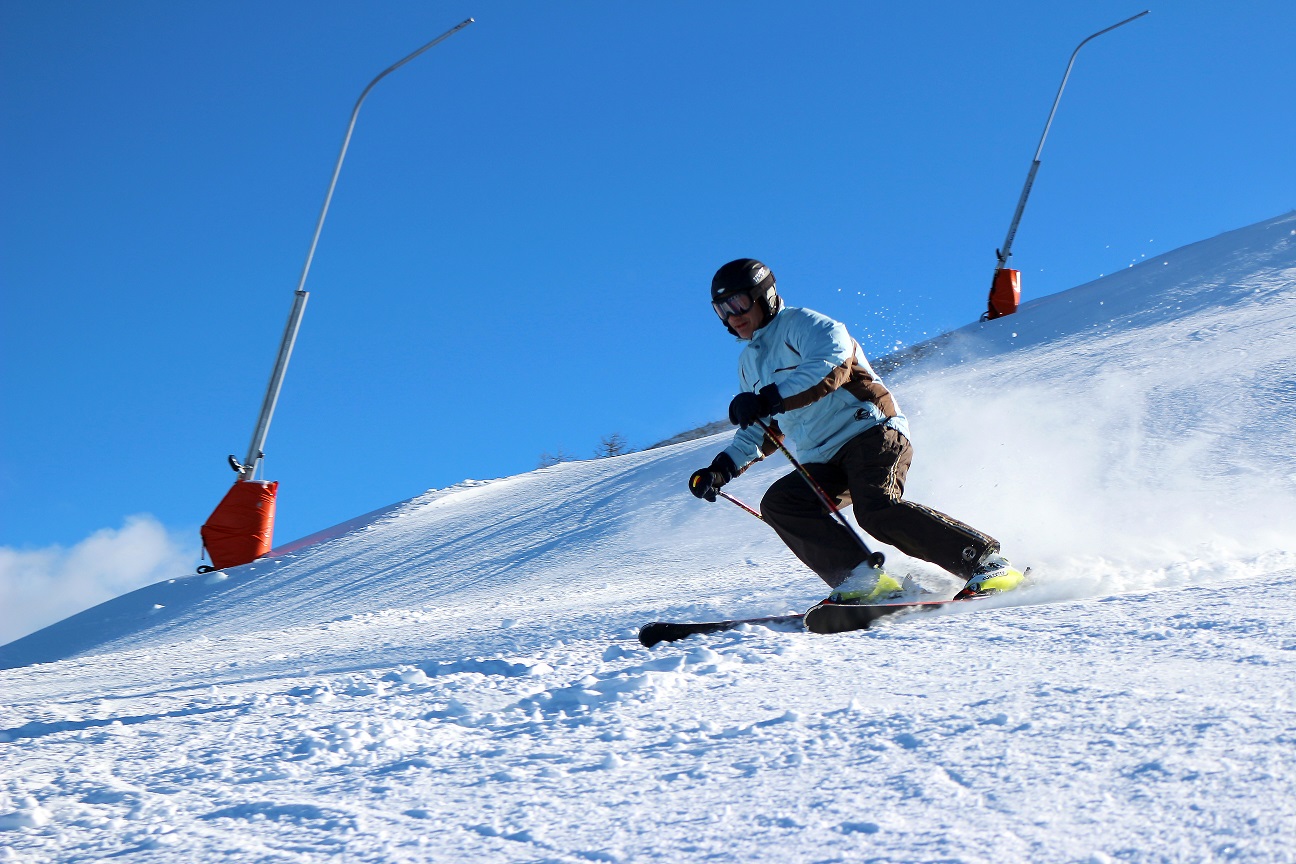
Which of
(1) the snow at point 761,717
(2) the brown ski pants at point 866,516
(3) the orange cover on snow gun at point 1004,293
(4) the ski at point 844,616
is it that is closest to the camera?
(1) the snow at point 761,717

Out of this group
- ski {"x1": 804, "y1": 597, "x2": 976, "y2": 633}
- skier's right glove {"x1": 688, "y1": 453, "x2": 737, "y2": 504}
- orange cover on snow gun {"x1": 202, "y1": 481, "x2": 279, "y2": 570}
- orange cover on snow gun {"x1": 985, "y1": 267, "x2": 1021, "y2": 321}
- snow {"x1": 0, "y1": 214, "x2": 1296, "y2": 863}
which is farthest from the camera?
orange cover on snow gun {"x1": 985, "y1": 267, "x2": 1021, "y2": 321}

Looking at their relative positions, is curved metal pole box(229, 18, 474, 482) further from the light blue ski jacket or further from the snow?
the light blue ski jacket

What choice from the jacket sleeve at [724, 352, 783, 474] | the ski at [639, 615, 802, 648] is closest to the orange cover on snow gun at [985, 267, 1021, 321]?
the jacket sleeve at [724, 352, 783, 474]

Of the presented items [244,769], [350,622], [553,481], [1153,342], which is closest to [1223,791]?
[244,769]

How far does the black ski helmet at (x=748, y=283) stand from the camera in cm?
368

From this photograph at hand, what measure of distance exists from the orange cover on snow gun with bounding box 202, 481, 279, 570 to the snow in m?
4.05

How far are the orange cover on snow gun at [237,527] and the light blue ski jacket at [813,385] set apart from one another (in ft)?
22.3

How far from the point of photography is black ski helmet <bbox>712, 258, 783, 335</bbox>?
3682mm

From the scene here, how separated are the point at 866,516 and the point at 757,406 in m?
0.55

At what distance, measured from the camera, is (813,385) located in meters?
3.39

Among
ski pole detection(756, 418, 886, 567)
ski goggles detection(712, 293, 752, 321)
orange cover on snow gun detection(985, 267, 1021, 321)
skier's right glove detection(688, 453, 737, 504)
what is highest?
orange cover on snow gun detection(985, 267, 1021, 321)

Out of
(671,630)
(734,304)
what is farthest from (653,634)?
(734,304)

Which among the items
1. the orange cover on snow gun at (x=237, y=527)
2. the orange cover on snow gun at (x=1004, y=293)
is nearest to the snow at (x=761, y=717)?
the orange cover on snow gun at (x=237, y=527)

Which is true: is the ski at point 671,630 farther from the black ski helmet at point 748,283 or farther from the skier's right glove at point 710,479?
the black ski helmet at point 748,283
